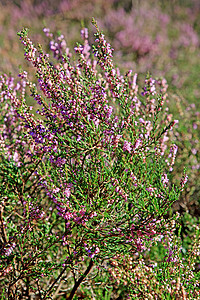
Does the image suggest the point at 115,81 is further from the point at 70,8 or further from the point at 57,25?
the point at 70,8

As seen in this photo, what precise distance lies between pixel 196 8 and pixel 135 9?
316cm

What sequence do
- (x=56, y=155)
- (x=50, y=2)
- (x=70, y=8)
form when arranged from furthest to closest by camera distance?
(x=50, y=2)
(x=70, y=8)
(x=56, y=155)

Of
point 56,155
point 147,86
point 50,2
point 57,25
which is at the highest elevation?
point 50,2

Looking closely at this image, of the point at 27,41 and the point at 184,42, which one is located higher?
the point at 184,42

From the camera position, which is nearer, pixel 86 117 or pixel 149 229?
pixel 149 229

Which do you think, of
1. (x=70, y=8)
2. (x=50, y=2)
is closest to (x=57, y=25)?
(x=70, y=8)

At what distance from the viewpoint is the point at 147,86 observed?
2.61 meters

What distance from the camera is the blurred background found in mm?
7476

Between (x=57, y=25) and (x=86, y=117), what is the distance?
12.7 metres

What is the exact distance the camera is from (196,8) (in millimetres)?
14680

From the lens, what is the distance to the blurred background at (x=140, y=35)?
7476 millimetres

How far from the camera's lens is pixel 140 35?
11852 mm

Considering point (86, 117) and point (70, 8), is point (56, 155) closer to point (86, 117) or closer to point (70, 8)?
point (86, 117)

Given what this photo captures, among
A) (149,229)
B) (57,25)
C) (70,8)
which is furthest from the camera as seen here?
(70,8)
